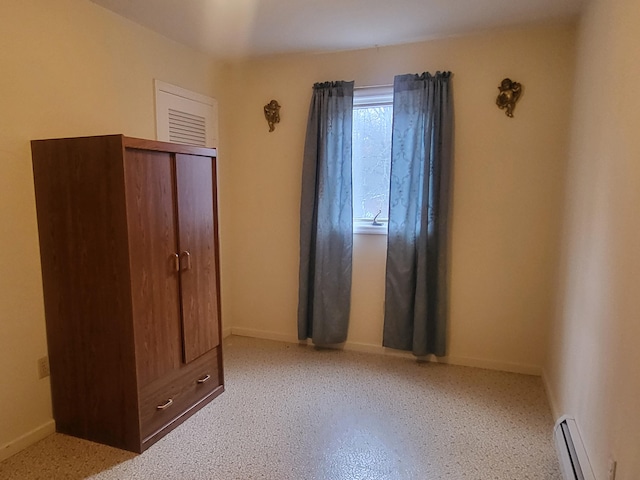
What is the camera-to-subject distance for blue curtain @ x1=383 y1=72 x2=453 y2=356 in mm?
2977

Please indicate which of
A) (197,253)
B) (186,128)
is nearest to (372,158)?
(186,128)

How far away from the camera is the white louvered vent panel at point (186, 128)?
9.99ft

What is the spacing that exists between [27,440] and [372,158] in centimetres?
283

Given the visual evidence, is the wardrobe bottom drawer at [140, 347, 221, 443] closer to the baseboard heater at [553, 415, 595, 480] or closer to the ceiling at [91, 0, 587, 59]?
the baseboard heater at [553, 415, 595, 480]

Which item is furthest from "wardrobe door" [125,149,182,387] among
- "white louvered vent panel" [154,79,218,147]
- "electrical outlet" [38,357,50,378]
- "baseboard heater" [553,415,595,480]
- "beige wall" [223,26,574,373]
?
"baseboard heater" [553,415,595,480]

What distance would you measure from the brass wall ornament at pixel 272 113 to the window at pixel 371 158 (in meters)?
0.67

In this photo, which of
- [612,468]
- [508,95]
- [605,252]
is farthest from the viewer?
[508,95]

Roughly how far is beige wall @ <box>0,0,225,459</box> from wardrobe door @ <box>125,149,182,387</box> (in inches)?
23.5

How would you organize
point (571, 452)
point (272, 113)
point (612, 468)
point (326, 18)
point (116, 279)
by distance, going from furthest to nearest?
point (272, 113), point (326, 18), point (116, 279), point (571, 452), point (612, 468)

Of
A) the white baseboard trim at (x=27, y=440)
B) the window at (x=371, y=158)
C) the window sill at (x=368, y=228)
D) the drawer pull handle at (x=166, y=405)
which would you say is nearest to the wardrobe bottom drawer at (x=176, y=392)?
the drawer pull handle at (x=166, y=405)

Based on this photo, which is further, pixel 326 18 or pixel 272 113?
pixel 272 113

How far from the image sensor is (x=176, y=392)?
236cm

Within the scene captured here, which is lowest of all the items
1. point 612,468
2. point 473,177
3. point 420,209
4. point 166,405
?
point 166,405

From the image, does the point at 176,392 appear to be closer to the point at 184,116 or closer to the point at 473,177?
the point at 184,116
